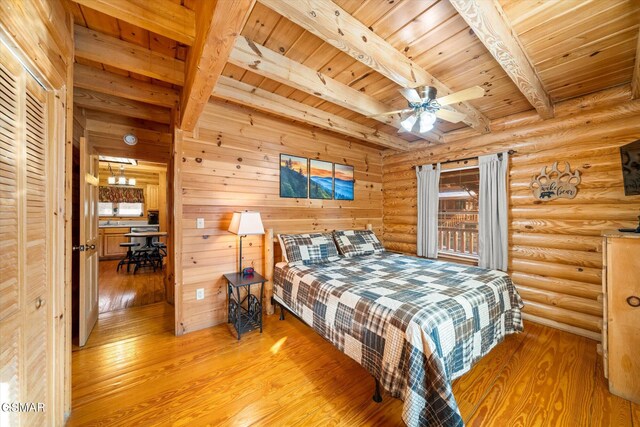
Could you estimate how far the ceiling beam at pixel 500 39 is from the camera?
4.44 ft

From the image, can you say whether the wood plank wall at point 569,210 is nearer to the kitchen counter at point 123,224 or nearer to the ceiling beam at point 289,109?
the ceiling beam at point 289,109

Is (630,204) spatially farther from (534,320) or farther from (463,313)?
(463,313)

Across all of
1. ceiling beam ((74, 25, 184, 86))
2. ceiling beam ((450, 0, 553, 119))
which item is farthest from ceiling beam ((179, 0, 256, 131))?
ceiling beam ((450, 0, 553, 119))

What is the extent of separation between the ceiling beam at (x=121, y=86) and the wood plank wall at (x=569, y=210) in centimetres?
391

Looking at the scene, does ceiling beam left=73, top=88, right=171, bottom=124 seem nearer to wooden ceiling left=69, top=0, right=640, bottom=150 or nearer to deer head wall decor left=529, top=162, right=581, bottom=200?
wooden ceiling left=69, top=0, right=640, bottom=150

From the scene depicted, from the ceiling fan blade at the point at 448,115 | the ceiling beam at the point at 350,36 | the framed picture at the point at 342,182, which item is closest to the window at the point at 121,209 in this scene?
the framed picture at the point at 342,182

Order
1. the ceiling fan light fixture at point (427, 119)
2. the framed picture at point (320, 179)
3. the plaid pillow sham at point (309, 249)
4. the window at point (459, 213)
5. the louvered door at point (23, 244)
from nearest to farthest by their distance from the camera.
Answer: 1. the louvered door at point (23, 244)
2. the ceiling fan light fixture at point (427, 119)
3. the plaid pillow sham at point (309, 249)
4. the window at point (459, 213)
5. the framed picture at point (320, 179)

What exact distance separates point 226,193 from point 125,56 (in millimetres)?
1465

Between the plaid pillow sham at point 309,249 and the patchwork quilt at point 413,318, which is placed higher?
the plaid pillow sham at point 309,249

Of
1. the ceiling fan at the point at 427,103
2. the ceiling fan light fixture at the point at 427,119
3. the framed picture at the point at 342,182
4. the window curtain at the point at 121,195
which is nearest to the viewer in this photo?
the ceiling fan at the point at 427,103

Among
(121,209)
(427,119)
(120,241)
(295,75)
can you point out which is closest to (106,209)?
(121,209)

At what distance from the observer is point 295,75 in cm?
204

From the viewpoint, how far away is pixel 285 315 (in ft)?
9.88

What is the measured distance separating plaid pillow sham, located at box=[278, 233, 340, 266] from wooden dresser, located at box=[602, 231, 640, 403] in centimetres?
240
